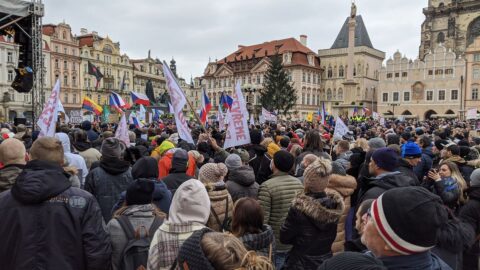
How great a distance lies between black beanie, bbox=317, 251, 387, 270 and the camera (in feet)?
5.20

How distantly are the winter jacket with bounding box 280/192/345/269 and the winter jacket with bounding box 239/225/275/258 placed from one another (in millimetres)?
642

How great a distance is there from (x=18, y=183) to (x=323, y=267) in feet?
7.30

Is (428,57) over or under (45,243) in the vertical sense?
over

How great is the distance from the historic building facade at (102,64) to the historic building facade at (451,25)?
55997mm

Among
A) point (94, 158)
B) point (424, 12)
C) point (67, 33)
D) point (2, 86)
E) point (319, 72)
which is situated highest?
point (424, 12)

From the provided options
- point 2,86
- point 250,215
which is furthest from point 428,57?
point 250,215

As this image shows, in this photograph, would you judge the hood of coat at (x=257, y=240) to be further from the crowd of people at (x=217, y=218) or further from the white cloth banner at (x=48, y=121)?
the white cloth banner at (x=48, y=121)

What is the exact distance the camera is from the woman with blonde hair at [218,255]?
1905 mm

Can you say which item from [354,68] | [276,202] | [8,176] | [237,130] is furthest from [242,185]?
[354,68]

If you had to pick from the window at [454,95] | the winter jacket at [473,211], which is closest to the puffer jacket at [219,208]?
the winter jacket at [473,211]

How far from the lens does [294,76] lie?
69375mm

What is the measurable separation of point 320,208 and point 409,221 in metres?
1.75

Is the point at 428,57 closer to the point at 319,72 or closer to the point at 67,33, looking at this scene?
the point at 319,72

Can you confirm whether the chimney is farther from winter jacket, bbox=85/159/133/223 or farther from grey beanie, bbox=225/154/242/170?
winter jacket, bbox=85/159/133/223
